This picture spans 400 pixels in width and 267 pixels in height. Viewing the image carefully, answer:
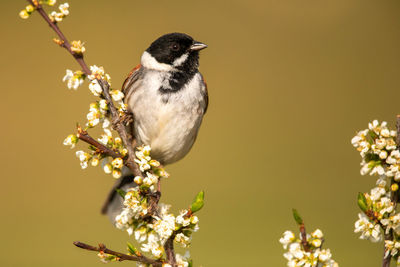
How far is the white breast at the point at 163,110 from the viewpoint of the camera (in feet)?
5.21

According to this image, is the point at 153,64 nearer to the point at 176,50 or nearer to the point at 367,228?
the point at 176,50

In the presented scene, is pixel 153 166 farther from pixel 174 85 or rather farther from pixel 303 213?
pixel 303 213

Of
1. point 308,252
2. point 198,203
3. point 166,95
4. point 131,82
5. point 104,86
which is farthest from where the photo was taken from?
point 131,82

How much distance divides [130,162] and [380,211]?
44 centimetres

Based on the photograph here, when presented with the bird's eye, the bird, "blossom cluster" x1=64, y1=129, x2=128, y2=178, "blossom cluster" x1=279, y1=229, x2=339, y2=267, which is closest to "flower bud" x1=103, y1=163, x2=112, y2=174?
"blossom cluster" x1=64, y1=129, x2=128, y2=178

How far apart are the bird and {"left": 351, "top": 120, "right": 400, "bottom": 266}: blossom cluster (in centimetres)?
84

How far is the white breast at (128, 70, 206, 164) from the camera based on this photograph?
1.59 m

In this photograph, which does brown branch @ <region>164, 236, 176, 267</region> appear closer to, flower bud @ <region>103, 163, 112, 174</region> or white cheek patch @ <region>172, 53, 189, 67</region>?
flower bud @ <region>103, 163, 112, 174</region>

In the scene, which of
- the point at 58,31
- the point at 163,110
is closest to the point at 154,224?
the point at 58,31

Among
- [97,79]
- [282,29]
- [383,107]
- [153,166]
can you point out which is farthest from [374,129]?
[282,29]

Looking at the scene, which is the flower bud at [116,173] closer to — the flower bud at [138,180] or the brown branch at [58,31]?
the flower bud at [138,180]

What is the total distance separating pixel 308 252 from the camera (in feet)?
2.45

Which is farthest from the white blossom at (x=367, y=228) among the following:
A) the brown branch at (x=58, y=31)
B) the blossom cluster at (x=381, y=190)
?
the brown branch at (x=58, y=31)

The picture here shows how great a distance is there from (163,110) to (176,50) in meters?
0.20
